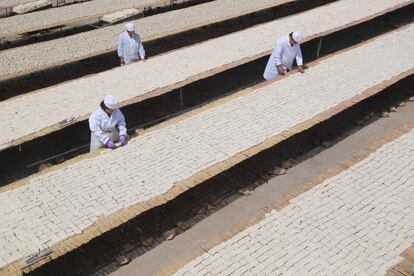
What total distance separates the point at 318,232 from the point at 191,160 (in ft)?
7.60

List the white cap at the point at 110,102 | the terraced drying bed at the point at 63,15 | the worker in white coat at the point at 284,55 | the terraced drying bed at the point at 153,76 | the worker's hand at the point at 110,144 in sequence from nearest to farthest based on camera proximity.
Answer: the white cap at the point at 110,102
the worker's hand at the point at 110,144
the terraced drying bed at the point at 153,76
the worker in white coat at the point at 284,55
the terraced drying bed at the point at 63,15

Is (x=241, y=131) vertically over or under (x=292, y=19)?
under

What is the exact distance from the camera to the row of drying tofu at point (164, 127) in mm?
6086

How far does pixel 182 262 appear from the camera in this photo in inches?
214

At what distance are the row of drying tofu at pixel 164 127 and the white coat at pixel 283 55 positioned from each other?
1.49 ft

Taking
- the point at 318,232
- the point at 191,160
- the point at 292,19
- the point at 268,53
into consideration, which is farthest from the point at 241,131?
the point at 292,19

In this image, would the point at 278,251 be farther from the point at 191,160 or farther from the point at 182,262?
the point at 191,160

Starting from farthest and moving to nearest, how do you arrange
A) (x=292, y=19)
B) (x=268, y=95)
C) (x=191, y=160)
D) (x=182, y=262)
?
1. (x=292, y=19)
2. (x=268, y=95)
3. (x=191, y=160)
4. (x=182, y=262)

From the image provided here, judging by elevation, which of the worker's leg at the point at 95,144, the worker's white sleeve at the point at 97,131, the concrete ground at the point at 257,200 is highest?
the worker's white sleeve at the point at 97,131

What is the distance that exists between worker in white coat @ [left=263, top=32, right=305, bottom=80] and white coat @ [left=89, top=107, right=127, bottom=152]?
401 cm

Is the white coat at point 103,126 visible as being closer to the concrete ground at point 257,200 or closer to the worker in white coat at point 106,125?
the worker in white coat at point 106,125

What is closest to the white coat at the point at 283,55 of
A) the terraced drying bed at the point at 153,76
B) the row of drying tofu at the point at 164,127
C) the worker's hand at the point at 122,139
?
the row of drying tofu at the point at 164,127

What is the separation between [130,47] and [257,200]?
5181 millimetres

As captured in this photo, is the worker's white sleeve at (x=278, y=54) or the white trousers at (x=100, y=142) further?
the worker's white sleeve at (x=278, y=54)
